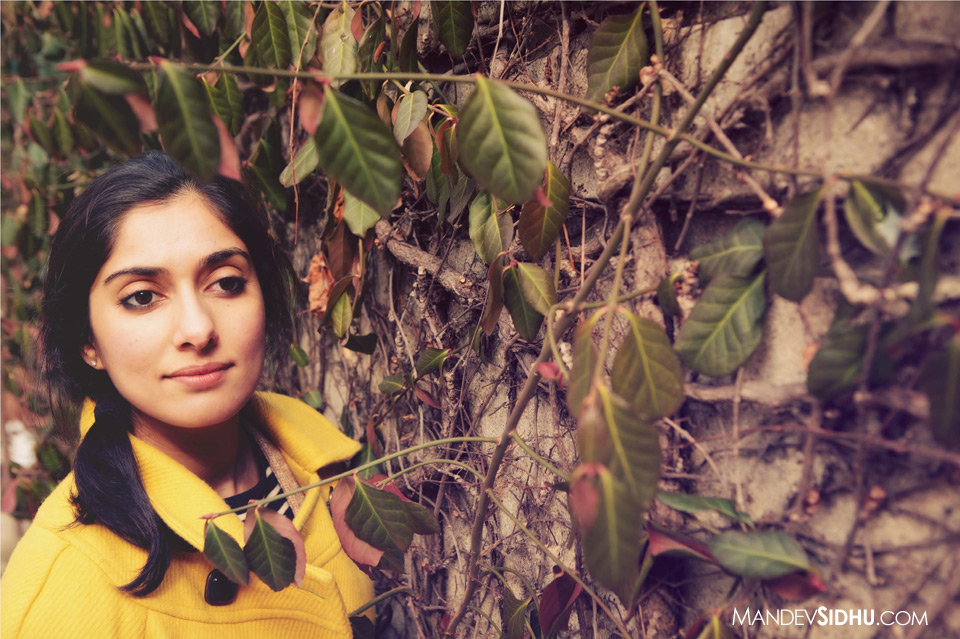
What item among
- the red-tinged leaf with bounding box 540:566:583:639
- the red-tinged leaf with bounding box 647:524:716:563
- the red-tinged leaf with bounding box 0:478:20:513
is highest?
the red-tinged leaf with bounding box 647:524:716:563

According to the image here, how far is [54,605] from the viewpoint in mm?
846

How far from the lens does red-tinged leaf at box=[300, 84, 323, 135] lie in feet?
1.98

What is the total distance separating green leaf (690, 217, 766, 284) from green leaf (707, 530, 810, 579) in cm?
29

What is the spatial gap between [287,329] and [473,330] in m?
0.50

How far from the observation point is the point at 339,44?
3.37 ft

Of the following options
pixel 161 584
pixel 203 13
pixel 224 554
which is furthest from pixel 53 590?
pixel 203 13

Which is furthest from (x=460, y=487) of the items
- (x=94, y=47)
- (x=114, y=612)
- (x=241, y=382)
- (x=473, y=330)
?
(x=94, y=47)

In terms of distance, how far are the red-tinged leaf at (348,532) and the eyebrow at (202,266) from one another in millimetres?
426

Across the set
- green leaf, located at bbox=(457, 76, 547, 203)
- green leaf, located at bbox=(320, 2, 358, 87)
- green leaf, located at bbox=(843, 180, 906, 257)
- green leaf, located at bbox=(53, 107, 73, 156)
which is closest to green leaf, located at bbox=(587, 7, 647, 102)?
green leaf, located at bbox=(457, 76, 547, 203)

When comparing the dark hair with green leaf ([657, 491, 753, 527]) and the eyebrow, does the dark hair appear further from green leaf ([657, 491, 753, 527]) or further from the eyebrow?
green leaf ([657, 491, 753, 527])

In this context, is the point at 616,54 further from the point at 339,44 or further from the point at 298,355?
the point at 298,355

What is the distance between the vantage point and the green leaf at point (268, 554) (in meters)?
0.84

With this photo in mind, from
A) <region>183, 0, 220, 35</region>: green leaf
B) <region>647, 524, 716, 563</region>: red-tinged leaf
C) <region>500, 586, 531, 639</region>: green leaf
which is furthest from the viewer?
<region>183, 0, 220, 35</region>: green leaf

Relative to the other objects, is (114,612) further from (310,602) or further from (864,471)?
(864,471)
